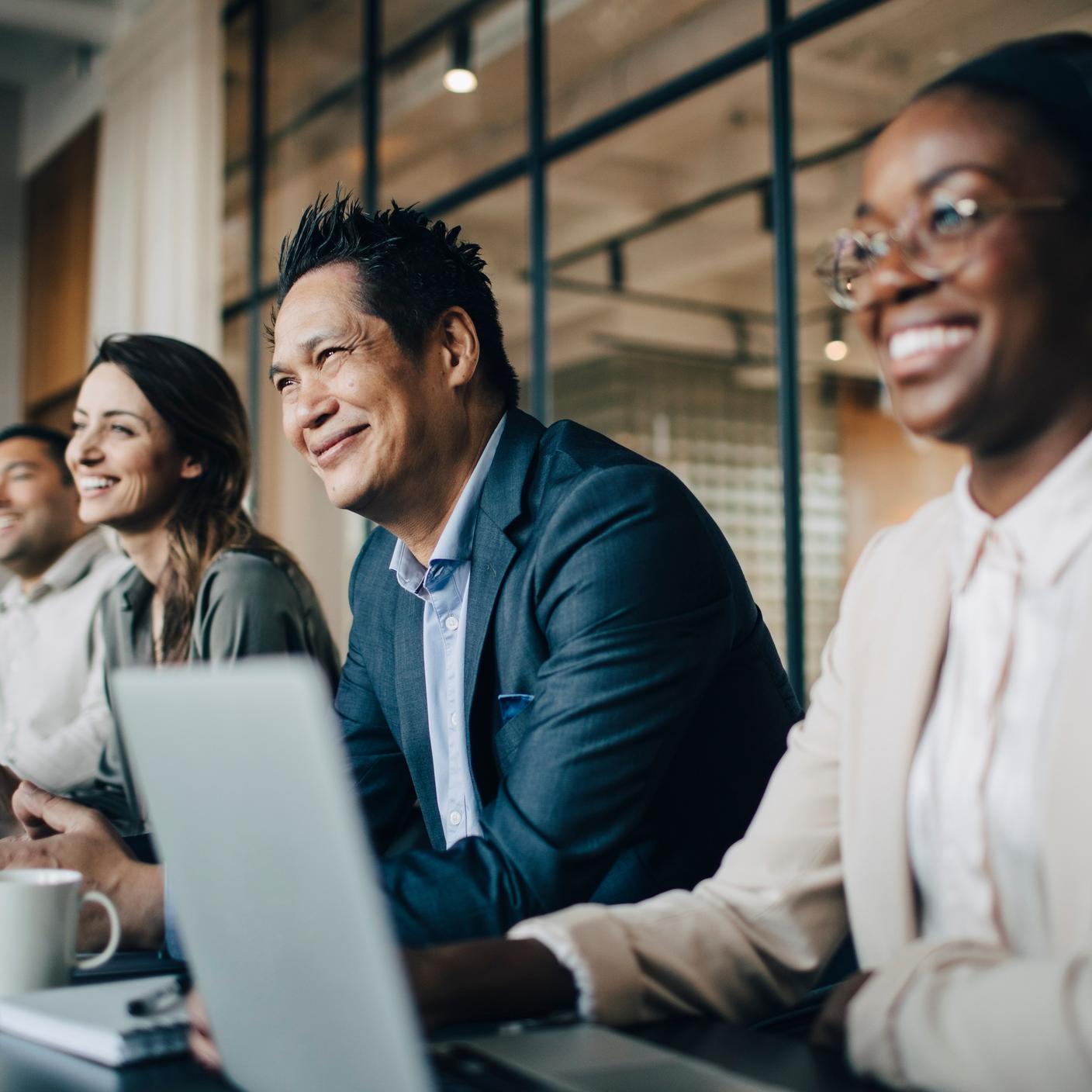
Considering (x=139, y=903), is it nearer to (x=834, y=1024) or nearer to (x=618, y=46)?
(x=834, y=1024)

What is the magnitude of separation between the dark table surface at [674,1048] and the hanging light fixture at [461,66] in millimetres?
4317

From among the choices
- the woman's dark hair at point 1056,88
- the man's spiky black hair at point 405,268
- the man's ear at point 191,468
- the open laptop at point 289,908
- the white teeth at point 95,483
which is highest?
the man's spiky black hair at point 405,268

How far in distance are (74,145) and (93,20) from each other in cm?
86

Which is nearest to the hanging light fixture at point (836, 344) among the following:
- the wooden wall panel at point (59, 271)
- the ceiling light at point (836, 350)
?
the ceiling light at point (836, 350)

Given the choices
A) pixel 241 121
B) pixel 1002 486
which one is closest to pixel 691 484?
pixel 241 121

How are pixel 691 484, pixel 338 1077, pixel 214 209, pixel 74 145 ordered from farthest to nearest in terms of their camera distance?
1. pixel 691 484
2. pixel 74 145
3. pixel 214 209
4. pixel 338 1077

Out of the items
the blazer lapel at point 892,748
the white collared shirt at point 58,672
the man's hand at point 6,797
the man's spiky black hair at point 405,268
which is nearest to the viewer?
the blazer lapel at point 892,748

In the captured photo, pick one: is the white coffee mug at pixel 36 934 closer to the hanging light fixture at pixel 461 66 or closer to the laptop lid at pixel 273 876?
the laptop lid at pixel 273 876

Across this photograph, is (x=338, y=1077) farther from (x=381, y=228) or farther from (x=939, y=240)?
(x=381, y=228)

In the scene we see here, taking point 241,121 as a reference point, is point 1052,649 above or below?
below

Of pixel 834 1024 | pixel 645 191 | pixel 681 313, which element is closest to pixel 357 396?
pixel 834 1024

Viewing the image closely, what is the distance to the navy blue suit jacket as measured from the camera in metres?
Answer: 1.17

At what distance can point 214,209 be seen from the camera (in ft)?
17.3

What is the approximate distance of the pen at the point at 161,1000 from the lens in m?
0.85
